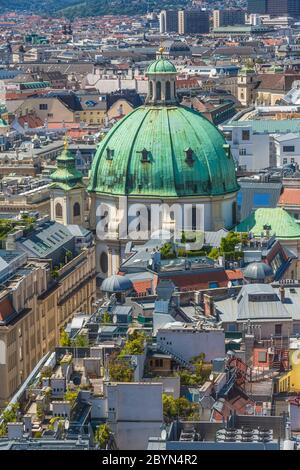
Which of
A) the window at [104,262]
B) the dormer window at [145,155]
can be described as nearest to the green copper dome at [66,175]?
the window at [104,262]

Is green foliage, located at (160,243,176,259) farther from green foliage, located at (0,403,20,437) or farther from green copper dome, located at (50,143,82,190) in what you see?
green foliage, located at (0,403,20,437)

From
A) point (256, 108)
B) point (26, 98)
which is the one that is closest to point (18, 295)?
point (256, 108)

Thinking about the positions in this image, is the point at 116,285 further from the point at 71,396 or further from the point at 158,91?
the point at 158,91

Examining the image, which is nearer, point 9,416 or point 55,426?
point 55,426

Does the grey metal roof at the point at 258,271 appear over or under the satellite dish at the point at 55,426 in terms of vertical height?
under

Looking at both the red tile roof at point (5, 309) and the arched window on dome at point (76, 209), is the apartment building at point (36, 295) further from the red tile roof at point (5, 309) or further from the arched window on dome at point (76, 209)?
the arched window on dome at point (76, 209)

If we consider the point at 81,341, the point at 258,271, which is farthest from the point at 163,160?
the point at 81,341

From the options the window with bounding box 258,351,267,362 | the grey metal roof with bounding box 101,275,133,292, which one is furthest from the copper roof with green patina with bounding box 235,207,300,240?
the window with bounding box 258,351,267,362
